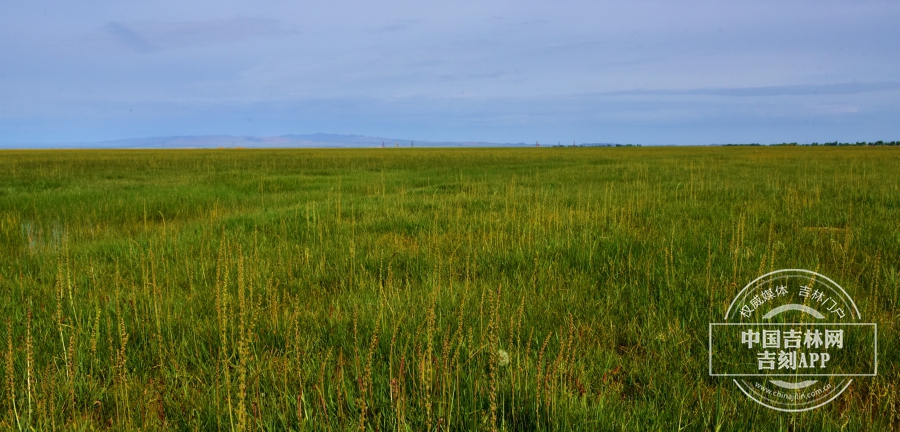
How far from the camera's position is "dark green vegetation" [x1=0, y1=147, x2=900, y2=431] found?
7.47 feet

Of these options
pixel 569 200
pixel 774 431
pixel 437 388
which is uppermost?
pixel 569 200

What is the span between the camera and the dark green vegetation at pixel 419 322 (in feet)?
7.47

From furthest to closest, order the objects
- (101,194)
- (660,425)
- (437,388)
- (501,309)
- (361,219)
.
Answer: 1. (101,194)
2. (361,219)
3. (501,309)
4. (437,388)
5. (660,425)

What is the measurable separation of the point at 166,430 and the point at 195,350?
0.95 m

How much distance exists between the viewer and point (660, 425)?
2.20 metres

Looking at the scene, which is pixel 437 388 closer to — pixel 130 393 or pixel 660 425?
pixel 660 425

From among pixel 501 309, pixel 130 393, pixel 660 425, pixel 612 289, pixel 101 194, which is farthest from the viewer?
pixel 101 194

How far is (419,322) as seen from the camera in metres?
3.27

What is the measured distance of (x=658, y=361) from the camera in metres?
2.88

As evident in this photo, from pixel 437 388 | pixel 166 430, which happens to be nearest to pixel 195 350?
pixel 166 430

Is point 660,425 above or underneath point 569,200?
underneath

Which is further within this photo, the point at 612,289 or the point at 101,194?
the point at 101,194

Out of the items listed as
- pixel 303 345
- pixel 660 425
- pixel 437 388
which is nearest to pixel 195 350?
pixel 303 345

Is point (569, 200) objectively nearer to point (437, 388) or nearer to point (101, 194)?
point (437, 388)
